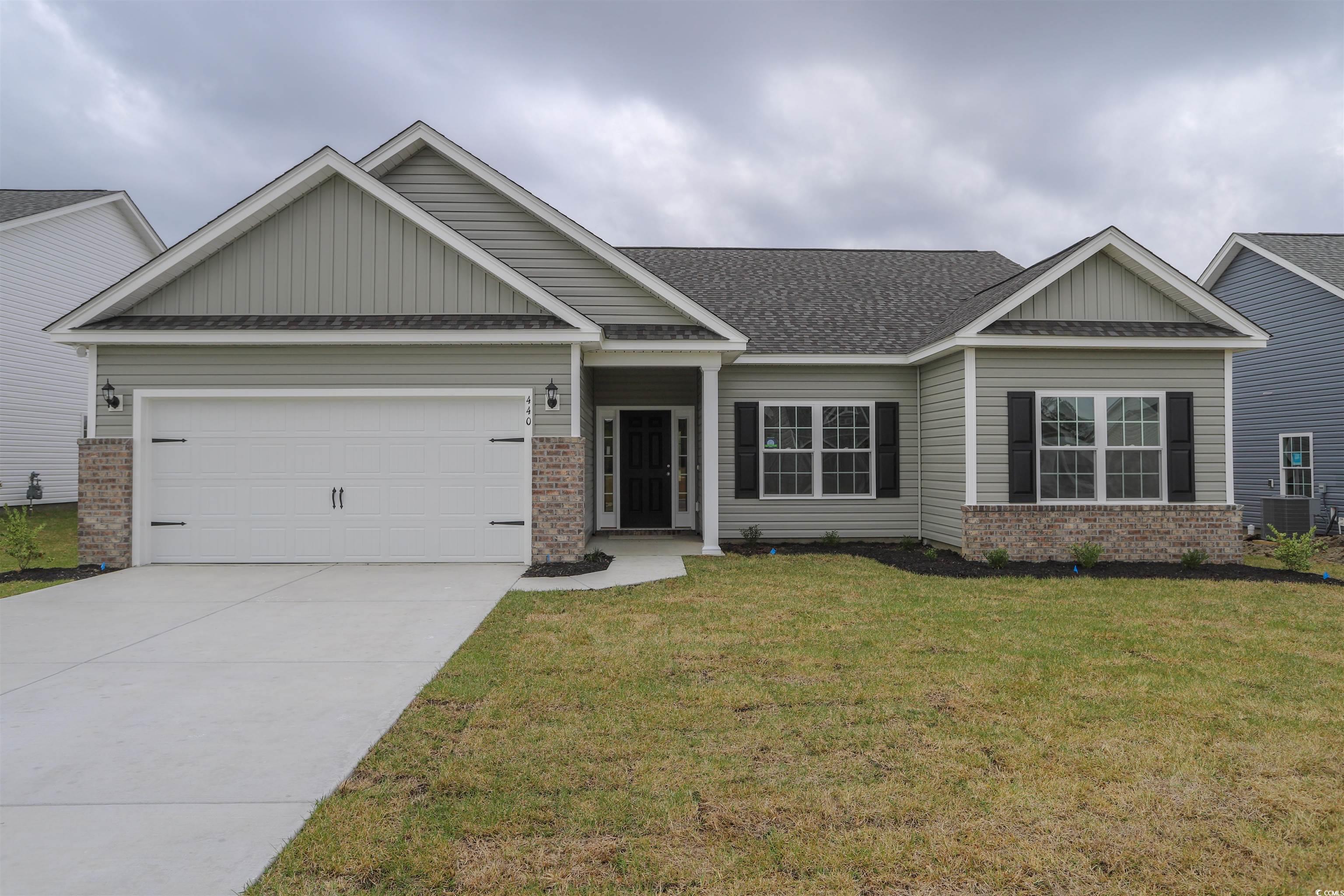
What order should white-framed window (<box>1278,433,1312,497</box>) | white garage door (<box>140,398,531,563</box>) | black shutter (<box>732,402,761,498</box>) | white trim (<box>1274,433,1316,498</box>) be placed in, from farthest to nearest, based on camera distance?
white-framed window (<box>1278,433,1312,497</box>)
white trim (<box>1274,433,1316,498</box>)
black shutter (<box>732,402,761,498</box>)
white garage door (<box>140,398,531,563</box>)

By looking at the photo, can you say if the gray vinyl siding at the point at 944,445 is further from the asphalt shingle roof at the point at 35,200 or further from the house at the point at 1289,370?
the asphalt shingle roof at the point at 35,200

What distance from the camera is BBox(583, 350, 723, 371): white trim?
1067 centimetres

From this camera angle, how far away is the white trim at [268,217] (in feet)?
30.6

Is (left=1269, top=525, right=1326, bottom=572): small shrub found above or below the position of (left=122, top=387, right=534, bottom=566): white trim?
below

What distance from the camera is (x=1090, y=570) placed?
9711 millimetres

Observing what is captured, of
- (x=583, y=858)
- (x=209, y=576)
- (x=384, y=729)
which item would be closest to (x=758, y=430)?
(x=209, y=576)

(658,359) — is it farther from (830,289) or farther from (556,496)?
(830,289)

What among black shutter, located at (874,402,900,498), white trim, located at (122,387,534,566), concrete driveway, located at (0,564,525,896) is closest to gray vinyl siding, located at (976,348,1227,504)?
black shutter, located at (874,402,900,498)

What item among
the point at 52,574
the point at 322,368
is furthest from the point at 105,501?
the point at 322,368

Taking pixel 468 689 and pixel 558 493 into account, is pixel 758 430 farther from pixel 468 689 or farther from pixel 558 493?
pixel 468 689

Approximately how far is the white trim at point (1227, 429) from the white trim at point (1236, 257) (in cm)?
427

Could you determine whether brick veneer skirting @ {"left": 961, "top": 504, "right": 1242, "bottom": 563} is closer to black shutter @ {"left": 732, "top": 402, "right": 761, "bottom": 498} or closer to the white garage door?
black shutter @ {"left": 732, "top": 402, "right": 761, "bottom": 498}

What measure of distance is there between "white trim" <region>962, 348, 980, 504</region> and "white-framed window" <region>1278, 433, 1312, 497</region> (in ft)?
32.2

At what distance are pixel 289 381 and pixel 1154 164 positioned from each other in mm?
27643
